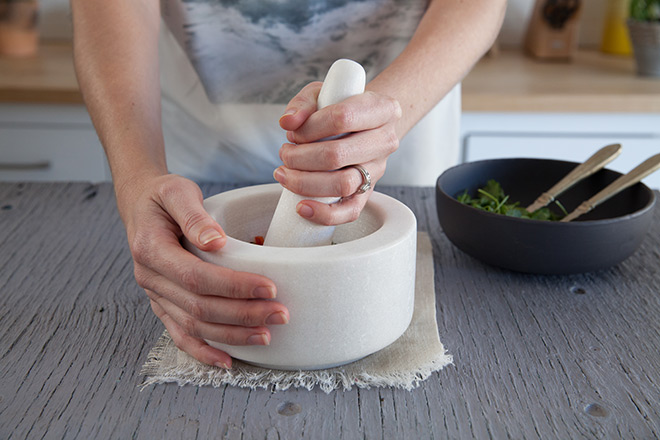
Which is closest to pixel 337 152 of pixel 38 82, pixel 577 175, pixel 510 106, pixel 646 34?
pixel 577 175

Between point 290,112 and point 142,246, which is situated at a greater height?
point 290,112

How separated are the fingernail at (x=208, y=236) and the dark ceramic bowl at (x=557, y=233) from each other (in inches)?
13.5

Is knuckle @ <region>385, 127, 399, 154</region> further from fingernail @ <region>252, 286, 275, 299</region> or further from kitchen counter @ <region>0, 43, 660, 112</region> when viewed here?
kitchen counter @ <region>0, 43, 660, 112</region>

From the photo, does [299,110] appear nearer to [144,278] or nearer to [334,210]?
[334,210]

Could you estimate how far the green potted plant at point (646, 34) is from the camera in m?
1.90

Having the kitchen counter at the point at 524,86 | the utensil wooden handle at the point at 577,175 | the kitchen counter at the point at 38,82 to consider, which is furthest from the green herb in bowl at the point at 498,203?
the kitchen counter at the point at 38,82

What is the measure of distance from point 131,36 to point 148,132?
0.20 metres

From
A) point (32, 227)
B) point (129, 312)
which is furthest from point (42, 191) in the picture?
point (129, 312)

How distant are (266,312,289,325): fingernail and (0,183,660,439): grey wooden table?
0.07 m

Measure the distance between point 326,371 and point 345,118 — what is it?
9.7 inches

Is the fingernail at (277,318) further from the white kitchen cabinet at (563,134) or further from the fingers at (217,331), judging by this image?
the white kitchen cabinet at (563,134)

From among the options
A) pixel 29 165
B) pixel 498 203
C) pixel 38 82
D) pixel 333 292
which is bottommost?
pixel 29 165

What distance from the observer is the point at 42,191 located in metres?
1.08

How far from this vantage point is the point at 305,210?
0.64 m
